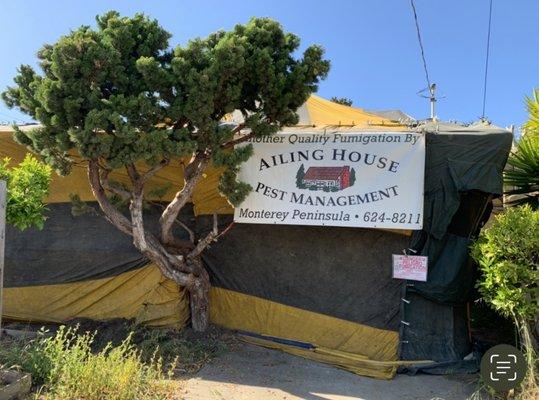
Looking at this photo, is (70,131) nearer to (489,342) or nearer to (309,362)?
(309,362)

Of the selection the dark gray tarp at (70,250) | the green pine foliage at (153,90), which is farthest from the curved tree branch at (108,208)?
the dark gray tarp at (70,250)

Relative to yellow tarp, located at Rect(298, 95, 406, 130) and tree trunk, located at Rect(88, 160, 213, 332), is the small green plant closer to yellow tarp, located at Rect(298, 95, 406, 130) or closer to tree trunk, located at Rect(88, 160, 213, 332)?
yellow tarp, located at Rect(298, 95, 406, 130)

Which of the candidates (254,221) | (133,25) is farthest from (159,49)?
(254,221)

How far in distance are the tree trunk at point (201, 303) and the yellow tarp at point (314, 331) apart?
0.96 feet

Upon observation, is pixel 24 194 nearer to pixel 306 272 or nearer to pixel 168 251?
pixel 168 251

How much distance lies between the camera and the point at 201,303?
6.65 meters

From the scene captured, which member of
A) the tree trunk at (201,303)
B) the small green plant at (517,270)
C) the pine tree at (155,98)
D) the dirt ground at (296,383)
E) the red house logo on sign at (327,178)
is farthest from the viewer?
the tree trunk at (201,303)

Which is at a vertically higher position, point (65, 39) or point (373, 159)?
point (65, 39)

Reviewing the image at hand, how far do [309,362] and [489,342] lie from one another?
8.38 ft

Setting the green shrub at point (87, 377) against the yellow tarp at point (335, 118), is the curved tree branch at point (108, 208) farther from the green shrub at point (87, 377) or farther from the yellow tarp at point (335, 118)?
the yellow tarp at point (335, 118)

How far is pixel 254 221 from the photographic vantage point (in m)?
6.45

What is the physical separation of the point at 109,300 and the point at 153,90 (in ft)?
10.4

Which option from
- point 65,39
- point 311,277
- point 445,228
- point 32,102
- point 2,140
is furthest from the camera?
point 2,140

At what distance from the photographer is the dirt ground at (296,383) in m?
5.16
